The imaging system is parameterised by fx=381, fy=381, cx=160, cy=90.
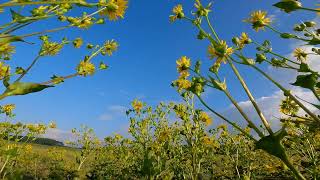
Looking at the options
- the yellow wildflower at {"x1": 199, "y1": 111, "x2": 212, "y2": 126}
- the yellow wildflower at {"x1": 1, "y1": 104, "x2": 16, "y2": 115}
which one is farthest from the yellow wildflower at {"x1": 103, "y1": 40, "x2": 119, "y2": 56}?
the yellow wildflower at {"x1": 1, "y1": 104, "x2": 16, "y2": 115}

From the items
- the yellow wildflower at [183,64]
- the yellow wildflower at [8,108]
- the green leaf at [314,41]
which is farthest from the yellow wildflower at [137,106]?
the green leaf at [314,41]

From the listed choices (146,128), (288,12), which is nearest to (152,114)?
(146,128)

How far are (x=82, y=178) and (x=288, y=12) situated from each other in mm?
16897

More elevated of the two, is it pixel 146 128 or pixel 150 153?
pixel 146 128

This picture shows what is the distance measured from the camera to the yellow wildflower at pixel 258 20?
8.83 ft

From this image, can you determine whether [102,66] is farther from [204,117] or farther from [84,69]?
[204,117]

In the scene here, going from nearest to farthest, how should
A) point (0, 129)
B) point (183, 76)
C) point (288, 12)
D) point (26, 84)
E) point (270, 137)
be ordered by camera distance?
1. point (270, 137)
2. point (26, 84)
3. point (288, 12)
4. point (183, 76)
5. point (0, 129)

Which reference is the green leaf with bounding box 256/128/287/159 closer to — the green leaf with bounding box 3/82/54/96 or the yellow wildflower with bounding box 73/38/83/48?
the green leaf with bounding box 3/82/54/96

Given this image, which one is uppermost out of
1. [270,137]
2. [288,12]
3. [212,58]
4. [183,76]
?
[183,76]

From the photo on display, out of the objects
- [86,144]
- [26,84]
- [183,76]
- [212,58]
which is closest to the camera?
[26,84]

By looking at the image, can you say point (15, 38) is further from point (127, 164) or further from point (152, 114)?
point (127, 164)

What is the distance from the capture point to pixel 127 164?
16.9m

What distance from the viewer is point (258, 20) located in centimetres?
271

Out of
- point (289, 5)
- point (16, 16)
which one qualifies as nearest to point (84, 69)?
point (16, 16)
